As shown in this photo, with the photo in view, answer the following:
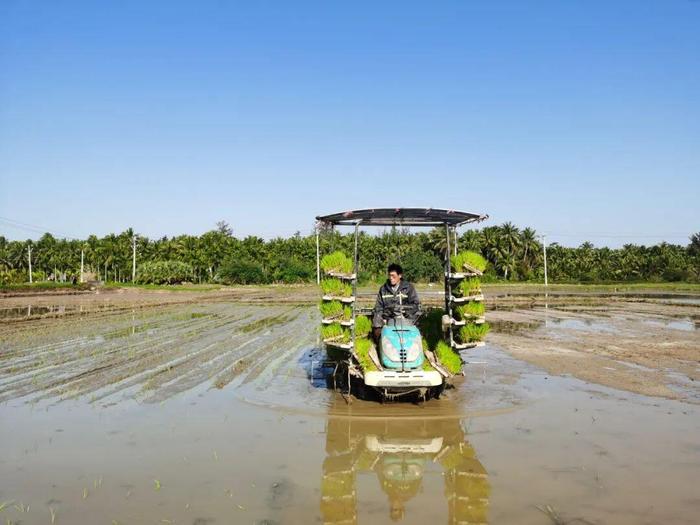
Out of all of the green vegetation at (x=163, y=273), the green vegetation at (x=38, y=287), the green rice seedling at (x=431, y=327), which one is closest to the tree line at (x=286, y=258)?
the green vegetation at (x=163, y=273)

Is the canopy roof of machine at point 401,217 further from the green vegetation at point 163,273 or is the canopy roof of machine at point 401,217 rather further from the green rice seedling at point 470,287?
the green vegetation at point 163,273

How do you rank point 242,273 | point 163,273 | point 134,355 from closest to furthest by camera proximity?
point 134,355 → point 242,273 → point 163,273

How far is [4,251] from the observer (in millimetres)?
81250

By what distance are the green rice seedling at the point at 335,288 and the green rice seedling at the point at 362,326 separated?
3.99 ft

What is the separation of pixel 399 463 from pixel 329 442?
1035 millimetres

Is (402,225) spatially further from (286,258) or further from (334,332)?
(286,258)

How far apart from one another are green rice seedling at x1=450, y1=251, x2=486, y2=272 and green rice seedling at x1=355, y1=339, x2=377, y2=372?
185cm

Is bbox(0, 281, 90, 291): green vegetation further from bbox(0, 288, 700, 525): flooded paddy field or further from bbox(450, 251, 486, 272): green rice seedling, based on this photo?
bbox(450, 251, 486, 272): green rice seedling

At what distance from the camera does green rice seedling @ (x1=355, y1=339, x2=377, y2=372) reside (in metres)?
8.64

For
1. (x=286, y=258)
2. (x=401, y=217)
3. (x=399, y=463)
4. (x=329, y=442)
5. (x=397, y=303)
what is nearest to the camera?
(x=399, y=463)

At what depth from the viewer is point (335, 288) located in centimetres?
866

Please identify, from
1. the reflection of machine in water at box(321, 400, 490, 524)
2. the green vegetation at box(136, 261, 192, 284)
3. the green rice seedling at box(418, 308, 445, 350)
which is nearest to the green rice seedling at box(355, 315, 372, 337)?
the green rice seedling at box(418, 308, 445, 350)

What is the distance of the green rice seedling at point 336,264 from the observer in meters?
8.75

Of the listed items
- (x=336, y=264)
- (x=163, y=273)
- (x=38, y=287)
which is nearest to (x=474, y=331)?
(x=336, y=264)
